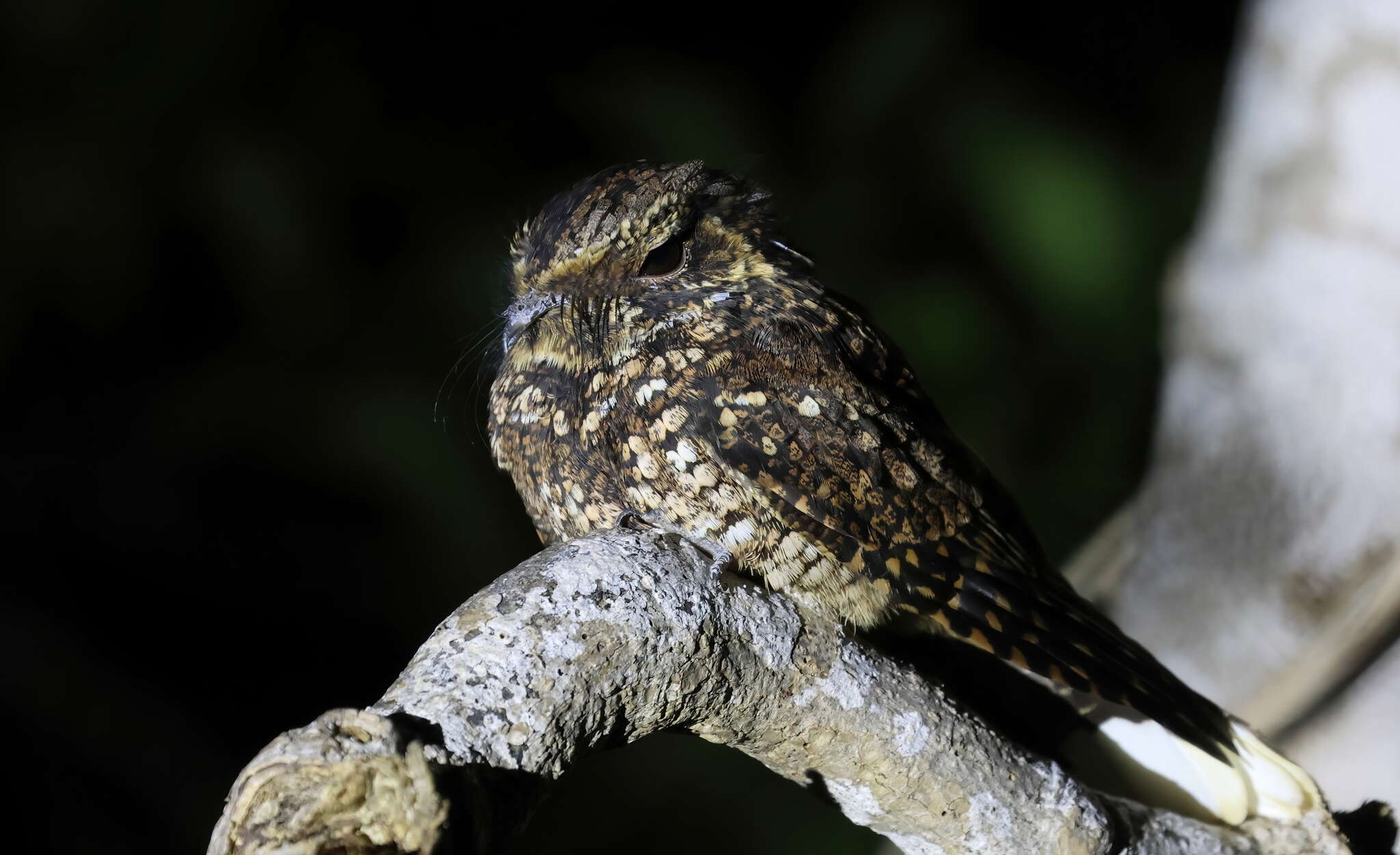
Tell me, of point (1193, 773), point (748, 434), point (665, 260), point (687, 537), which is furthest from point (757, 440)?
point (1193, 773)

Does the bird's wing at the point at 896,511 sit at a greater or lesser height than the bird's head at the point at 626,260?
lesser

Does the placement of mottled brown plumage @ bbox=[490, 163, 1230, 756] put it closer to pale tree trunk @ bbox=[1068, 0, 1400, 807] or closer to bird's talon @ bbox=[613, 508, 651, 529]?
bird's talon @ bbox=[613, 508, 651, 529]

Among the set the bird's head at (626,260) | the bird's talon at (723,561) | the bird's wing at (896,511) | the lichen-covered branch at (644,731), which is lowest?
the lichen-covered branch at (644,731)

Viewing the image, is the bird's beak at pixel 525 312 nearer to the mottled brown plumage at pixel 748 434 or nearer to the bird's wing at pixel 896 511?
the mottled brown plumage at pixel 748 434

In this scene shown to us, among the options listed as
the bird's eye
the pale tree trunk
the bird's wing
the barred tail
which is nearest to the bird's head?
the bird's eye

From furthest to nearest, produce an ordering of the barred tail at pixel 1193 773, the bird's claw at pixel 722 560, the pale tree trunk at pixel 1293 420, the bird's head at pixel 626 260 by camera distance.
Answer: the pale tree trunk at pixel 1293 420 → the barred tail at pixel 1193 773 → the bird's head at pixel 626 260 → the bird's claw at pixel 722 560

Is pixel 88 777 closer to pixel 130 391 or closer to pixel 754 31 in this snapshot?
pixel 130 391

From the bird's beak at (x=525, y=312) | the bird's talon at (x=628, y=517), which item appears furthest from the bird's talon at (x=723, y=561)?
the bird's beak at (x=525, y=312)
